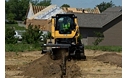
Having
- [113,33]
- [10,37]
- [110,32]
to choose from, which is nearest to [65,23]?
[10,37]

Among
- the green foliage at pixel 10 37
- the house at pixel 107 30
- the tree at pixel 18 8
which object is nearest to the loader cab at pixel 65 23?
the green foliage at pixel 10 37

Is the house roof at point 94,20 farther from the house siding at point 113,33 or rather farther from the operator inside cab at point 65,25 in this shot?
the operator inside cab at point 65,25

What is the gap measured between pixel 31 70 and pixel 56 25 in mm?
4244

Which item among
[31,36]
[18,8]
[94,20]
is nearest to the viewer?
[31,36]

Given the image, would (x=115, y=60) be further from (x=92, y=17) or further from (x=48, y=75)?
(x=92, y=17)

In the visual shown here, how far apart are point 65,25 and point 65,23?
3.8 inches

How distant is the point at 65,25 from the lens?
1377cm

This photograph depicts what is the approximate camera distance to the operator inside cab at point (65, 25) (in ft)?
45.0

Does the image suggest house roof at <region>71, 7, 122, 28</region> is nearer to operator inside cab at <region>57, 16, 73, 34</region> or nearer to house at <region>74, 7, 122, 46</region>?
house at <region>74, 7, 122, 46</region>

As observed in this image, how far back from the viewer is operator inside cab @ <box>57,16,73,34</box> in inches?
540

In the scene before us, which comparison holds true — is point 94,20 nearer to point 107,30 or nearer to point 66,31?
point 107,30

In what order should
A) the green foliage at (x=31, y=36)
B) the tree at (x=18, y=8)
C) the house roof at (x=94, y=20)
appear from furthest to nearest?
1. the tree at (x=18, y=8)
2. the house roof at (x=94, y=20)
3. the green foliage at (x=31, y=36)

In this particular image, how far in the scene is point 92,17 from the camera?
39750 millimetres
